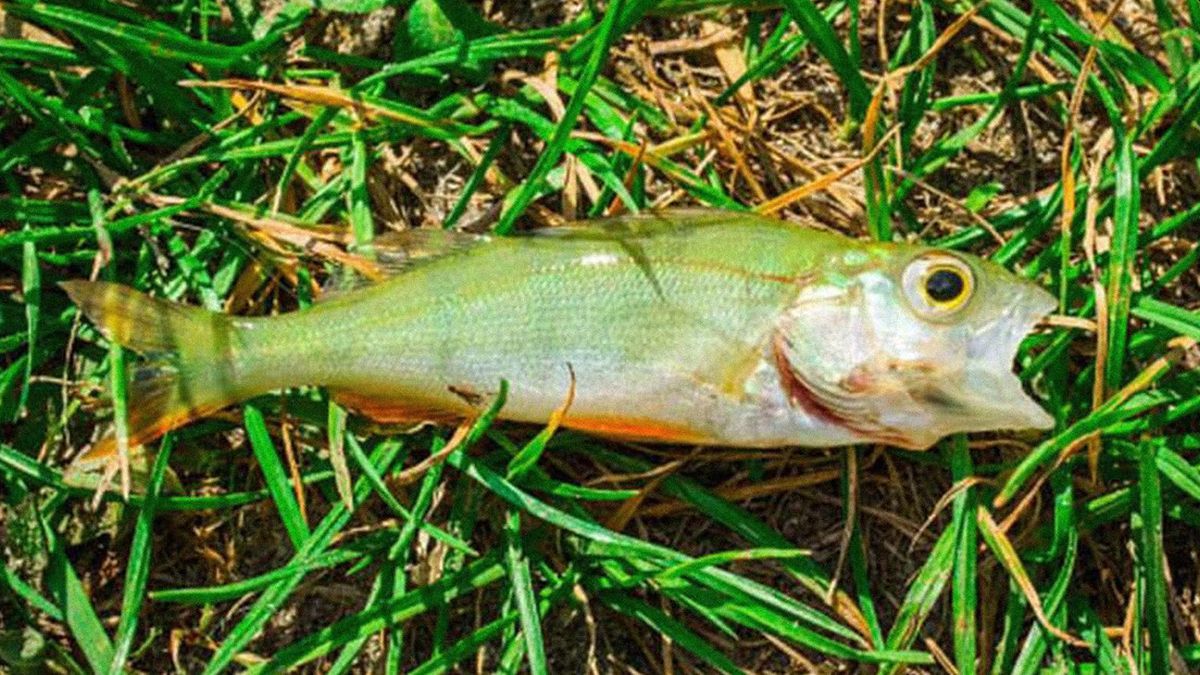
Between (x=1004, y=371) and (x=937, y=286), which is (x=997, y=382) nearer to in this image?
(x=1004, y=371)

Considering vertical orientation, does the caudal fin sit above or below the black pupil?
below

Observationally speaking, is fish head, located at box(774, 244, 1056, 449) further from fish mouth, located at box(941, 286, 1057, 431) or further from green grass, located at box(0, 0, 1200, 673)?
green grass, located at box(0, 0, 1200, 673)

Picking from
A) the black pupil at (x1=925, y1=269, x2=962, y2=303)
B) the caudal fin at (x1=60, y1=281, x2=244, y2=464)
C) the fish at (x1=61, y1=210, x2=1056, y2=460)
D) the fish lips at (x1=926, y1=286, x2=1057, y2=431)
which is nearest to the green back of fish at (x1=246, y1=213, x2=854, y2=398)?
the fish at (x1=61, y1=210, x2=1056, y2=460)

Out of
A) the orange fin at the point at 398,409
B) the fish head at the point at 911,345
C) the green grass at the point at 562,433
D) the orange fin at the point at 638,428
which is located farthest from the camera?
the green grass at the point at 562,433

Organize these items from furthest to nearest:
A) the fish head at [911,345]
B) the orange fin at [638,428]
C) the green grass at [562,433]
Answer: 1. the green grass at [562,433]
2. the orange fin at [638,428]
3. the fish head at [911,345]

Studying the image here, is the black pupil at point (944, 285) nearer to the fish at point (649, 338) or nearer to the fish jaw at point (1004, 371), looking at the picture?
the fish at point (649, 338)

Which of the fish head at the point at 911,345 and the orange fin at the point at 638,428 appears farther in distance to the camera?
the orange fin at the point at 638,428

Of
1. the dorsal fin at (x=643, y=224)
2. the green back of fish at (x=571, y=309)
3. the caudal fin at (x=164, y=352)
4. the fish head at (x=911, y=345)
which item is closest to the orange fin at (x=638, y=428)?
the green back of fish at (x=571, y=309)

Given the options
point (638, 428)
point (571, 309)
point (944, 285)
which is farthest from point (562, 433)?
point (944, 285)
